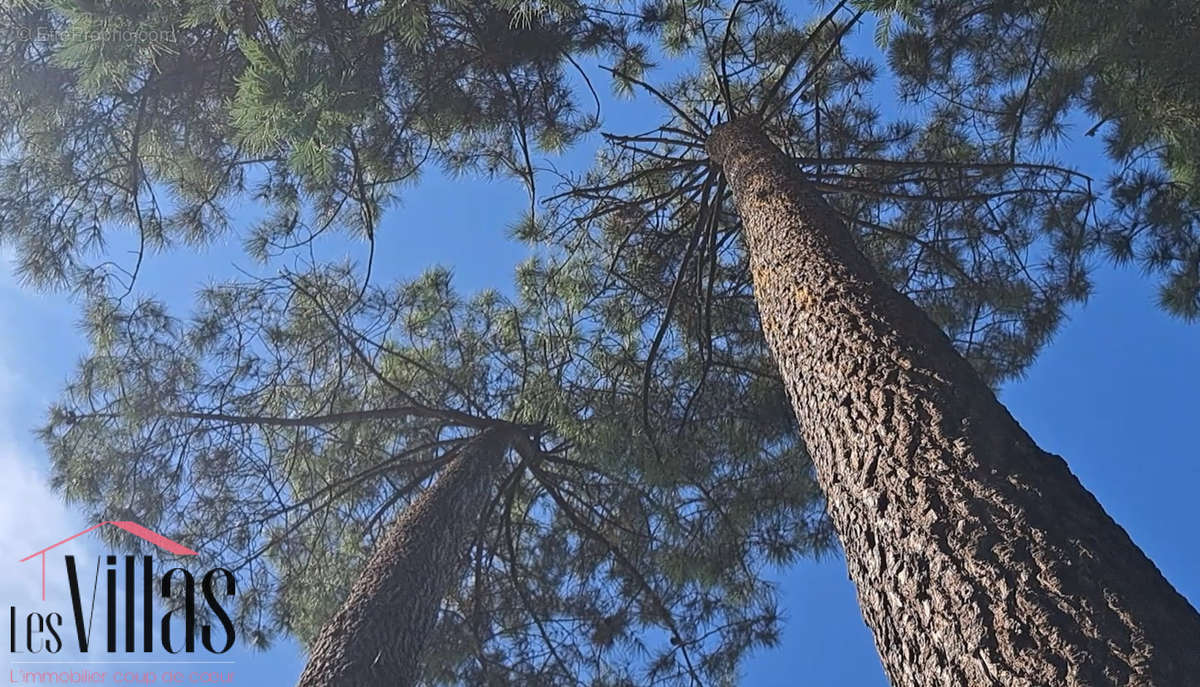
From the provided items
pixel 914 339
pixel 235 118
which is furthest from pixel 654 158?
pixel 914 339

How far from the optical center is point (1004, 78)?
4.72 m

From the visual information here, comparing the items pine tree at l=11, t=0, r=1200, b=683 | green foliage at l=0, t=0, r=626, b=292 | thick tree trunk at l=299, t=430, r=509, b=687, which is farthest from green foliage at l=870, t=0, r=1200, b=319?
thick tree trunk at l=299, t=430, r=509, b=687

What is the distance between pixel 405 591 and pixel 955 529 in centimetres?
307

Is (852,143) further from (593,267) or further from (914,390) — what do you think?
(914,390)

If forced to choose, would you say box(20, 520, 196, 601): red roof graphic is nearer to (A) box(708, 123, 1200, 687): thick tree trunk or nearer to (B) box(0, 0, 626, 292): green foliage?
(B) box(0, 0, 626, 292): green foliage

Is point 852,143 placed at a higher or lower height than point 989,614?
higher

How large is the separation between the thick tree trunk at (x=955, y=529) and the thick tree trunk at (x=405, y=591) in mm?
2248

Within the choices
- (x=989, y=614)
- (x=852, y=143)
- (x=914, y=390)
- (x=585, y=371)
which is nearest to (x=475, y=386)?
(x=585, y=371)

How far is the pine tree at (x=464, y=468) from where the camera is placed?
505cm

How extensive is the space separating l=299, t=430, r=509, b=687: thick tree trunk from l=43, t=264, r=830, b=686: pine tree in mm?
28

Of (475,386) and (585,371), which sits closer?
(585,371)

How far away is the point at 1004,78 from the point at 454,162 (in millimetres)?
3050

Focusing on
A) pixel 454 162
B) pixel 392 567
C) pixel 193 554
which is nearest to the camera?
pixel 392 567

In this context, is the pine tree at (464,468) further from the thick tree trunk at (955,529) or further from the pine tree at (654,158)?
the thick tree trunk at (955,529)
